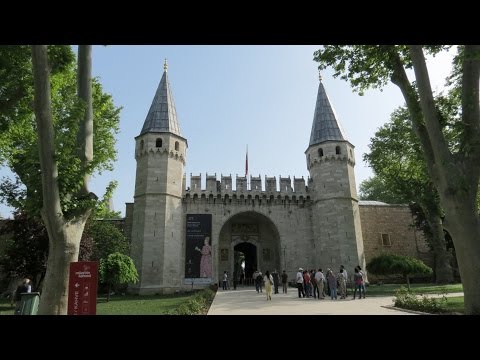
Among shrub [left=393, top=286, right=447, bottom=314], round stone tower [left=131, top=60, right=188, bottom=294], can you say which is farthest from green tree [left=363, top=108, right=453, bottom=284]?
round stone tower [left=131, top=60, right=188, bottom=294]

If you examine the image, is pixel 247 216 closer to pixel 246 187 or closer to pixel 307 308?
pixel 246 187

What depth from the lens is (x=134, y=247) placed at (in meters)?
23.7

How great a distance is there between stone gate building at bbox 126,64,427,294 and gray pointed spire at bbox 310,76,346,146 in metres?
0.08

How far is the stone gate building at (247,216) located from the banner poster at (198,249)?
0.23 feet

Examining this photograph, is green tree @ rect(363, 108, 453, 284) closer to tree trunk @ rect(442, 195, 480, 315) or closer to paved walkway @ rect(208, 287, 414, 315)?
paved walkway @ rect(208, 287, 414, 315)

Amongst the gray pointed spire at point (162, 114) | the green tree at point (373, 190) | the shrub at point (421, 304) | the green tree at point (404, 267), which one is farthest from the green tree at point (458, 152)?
the green tree at point (373, 190)

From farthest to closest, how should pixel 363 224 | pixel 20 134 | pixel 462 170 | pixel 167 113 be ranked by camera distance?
1. pixel 363 224
2. pixel 167 113
3. pixel 20 134
4. pixel 462 170

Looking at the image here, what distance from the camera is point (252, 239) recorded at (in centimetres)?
2886

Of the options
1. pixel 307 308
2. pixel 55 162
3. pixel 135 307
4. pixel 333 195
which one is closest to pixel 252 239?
pixel 333 195

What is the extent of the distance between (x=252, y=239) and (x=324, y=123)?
37.5 feet

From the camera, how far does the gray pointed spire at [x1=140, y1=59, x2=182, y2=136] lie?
26.8 m
